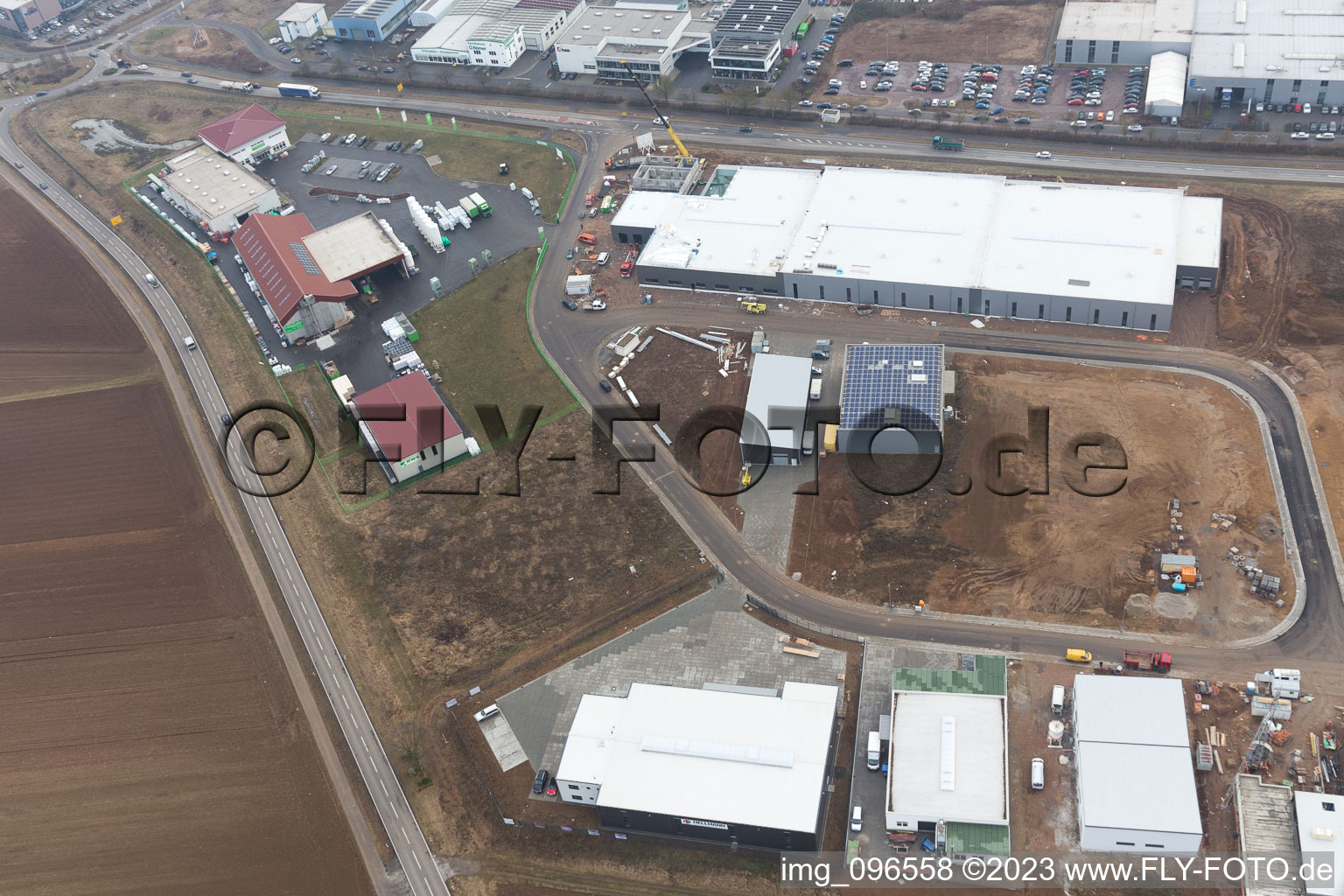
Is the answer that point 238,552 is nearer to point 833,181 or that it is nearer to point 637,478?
point 637,478

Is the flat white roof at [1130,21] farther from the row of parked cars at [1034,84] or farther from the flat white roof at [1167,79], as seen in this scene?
the row of parked cars at [1034,84]

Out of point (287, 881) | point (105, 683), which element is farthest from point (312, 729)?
point (105, 683)

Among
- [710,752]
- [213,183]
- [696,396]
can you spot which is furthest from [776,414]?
[213,183]

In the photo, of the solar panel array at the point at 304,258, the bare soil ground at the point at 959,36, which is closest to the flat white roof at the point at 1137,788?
the solar panel array at the point at 304,258

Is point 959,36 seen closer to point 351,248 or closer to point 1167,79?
point 1167,79

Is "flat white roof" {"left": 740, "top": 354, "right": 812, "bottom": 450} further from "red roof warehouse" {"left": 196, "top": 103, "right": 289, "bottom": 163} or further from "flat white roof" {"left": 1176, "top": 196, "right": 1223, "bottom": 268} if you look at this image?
"red roof warehouse" {"left": 196, "top": 103, "right": 289, "bottom": 163}

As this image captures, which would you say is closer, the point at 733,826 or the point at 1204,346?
the point at 733,826
